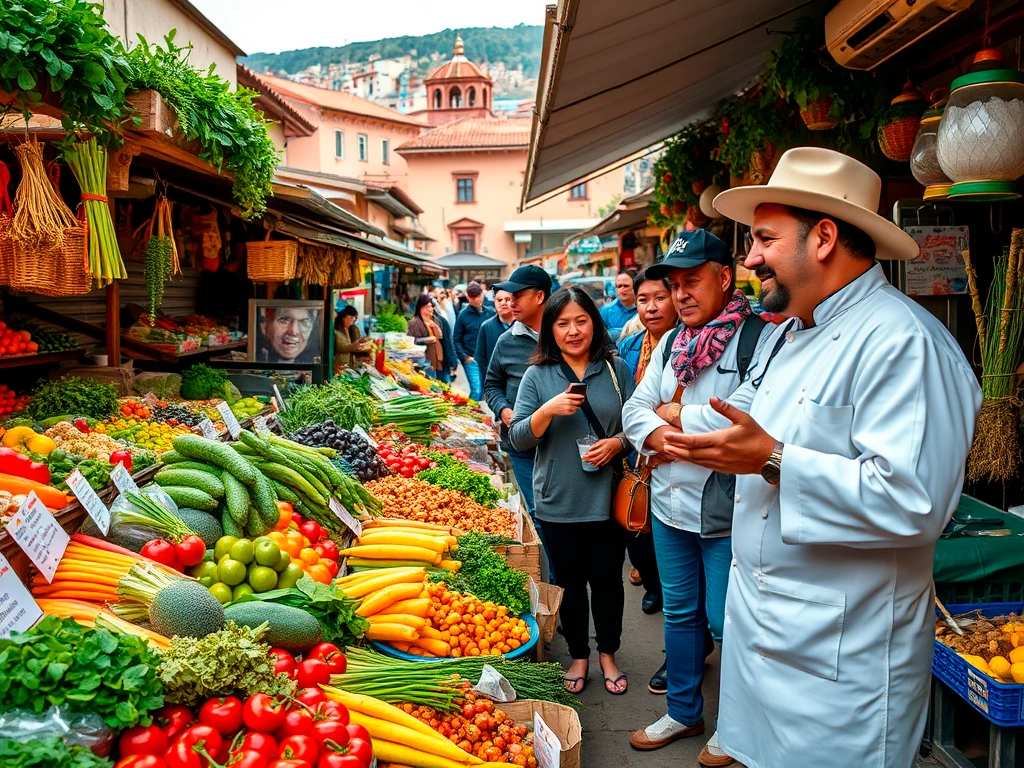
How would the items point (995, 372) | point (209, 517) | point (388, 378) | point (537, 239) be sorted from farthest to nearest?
point (537, 239) → point (388, 378) → point (995, 372) → point (209, 517)

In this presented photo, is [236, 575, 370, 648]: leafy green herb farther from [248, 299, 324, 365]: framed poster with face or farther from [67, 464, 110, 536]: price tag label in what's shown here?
[248, 299, 324, 365]: framed poster with face

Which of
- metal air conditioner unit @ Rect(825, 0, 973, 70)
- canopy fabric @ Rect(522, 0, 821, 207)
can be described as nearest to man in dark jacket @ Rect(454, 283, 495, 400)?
canopy fabric @ Rect(522, 0, 821, 207)

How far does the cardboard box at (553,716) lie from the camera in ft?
9.76

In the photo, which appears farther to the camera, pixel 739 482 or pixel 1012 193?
pixel 1012 193

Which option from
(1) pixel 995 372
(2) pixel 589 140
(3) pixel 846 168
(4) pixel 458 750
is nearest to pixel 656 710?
(4) pixel 458 750

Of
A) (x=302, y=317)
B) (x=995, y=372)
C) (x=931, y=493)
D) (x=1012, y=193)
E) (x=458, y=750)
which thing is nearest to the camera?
(x=931, y=493)

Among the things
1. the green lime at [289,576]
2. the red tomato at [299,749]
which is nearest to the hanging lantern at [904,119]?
the green lime at [289,576]

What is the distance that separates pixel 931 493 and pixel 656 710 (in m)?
2.76

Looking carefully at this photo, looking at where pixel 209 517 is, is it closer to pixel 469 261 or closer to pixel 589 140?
pixel 589 140

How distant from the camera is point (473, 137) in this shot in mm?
48062

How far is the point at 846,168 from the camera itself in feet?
7.61

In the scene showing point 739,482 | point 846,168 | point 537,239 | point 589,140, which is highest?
point 537,239

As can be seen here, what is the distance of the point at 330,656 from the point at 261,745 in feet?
2.67

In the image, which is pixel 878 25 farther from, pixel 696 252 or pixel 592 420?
pixel 592 420
